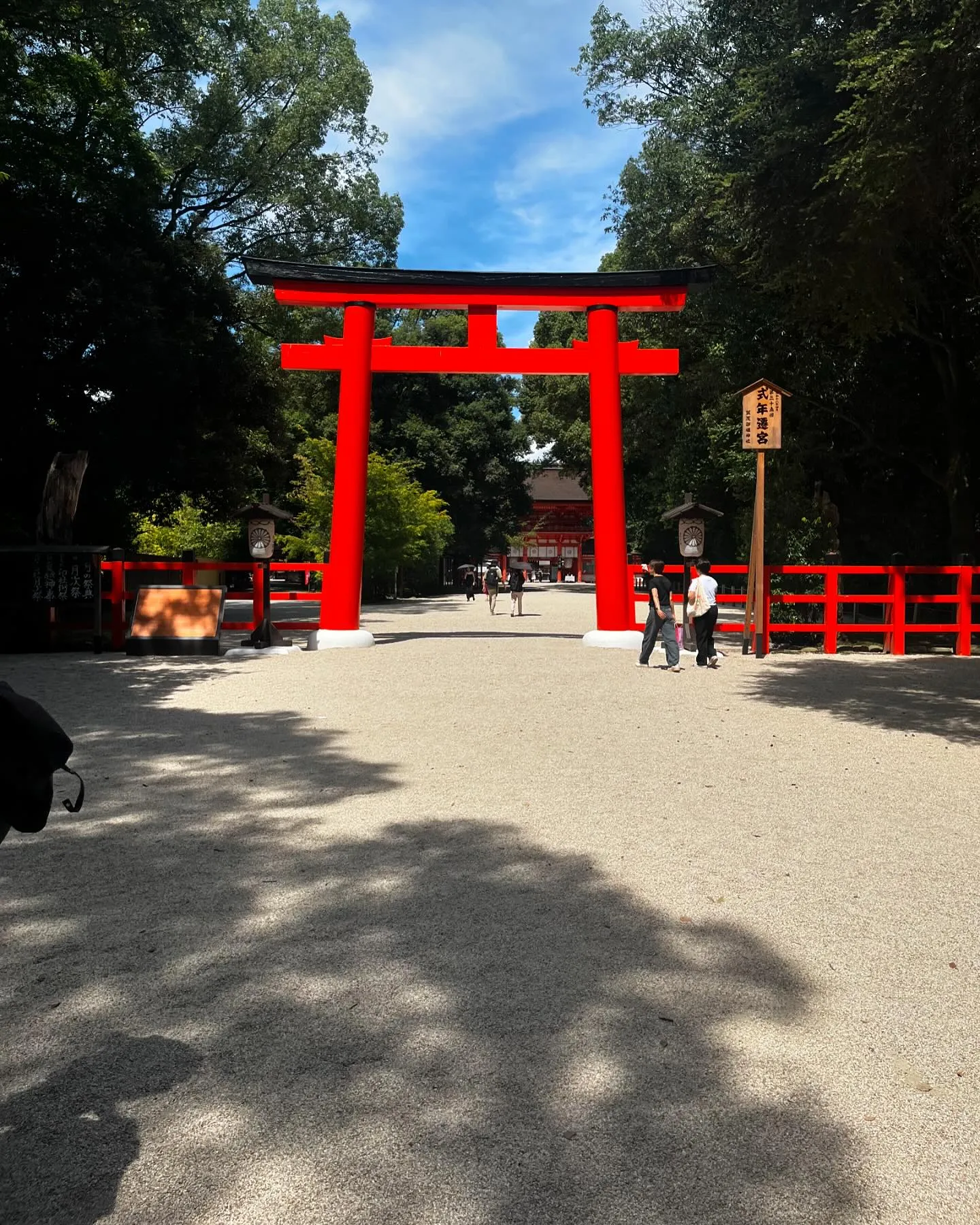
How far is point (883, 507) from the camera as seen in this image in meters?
20.8

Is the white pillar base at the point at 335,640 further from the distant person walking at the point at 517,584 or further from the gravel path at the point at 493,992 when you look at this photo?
the distant person walking at the point at 517,584

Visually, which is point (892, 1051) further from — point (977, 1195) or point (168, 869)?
point (168, 869)

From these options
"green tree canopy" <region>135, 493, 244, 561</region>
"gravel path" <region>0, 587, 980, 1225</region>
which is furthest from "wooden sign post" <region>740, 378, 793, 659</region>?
"green tree canopy" <region>135, 493, 244, 561</region>

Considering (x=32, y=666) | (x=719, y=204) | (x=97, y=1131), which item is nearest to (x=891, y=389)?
(x=719, y=204)

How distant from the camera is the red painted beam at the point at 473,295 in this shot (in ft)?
51.2

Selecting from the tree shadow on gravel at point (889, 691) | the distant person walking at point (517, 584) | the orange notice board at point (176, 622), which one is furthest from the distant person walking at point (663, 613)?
the distant person walking at point (517, 584)

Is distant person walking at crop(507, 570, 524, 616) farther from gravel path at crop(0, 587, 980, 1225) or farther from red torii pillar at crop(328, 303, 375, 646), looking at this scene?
gravel path at crop(0, 587, 980, 1225)

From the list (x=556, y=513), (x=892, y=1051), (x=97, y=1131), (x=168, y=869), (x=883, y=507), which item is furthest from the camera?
(x=556, y=513)

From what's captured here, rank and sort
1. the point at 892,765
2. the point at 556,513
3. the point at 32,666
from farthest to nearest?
the point at 556,513, the point at 32,666, the point at 892,765

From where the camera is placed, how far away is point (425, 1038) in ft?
8.80

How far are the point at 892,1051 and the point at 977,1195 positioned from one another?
597 mm

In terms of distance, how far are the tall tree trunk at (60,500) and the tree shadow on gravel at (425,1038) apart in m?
13.3

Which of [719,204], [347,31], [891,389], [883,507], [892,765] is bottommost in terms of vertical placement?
[892,765]

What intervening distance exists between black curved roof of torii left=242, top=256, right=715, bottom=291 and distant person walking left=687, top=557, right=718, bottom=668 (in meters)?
5.44
